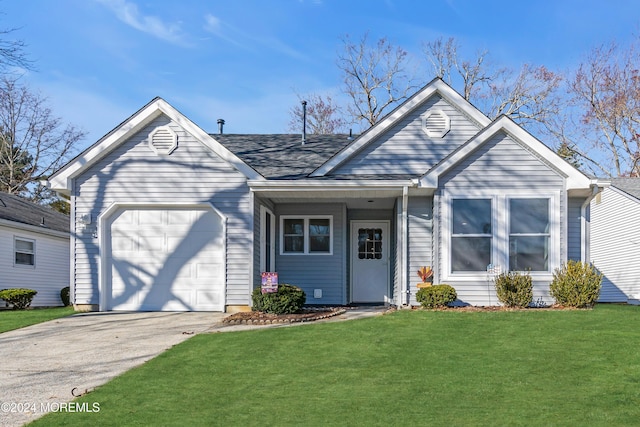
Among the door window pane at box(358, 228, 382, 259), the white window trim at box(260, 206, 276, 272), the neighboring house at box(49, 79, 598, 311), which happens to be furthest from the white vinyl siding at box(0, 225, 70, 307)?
the door window pane at box(358, 228, 382, 259)

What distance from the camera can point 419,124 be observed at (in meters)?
14.1

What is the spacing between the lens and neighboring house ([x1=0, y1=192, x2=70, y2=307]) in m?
19.1

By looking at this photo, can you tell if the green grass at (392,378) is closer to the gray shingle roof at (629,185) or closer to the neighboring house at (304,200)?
the neighboring house at (304,200)

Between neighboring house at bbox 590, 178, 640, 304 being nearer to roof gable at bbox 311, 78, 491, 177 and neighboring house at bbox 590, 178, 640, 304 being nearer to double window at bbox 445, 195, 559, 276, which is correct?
roof gable at bbox 311, 78, 491, 177

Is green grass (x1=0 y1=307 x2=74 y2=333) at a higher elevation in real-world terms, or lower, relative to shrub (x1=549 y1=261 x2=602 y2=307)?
lower

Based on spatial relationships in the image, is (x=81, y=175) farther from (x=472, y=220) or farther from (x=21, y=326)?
(x=472, y=220)

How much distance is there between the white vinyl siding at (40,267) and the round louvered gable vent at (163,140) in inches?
333

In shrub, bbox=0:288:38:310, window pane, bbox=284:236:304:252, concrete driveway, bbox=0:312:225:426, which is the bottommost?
shrub, bbox=0:288:38:310

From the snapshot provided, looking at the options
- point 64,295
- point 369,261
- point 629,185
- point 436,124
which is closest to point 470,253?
point 436,124

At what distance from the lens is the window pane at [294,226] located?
50.8ft

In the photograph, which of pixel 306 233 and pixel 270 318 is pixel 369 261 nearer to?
pixel 306 233

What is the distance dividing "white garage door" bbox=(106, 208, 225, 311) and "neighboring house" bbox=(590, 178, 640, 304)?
14.1 meters

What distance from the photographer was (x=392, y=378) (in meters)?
7.07

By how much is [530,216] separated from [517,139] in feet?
5.47
